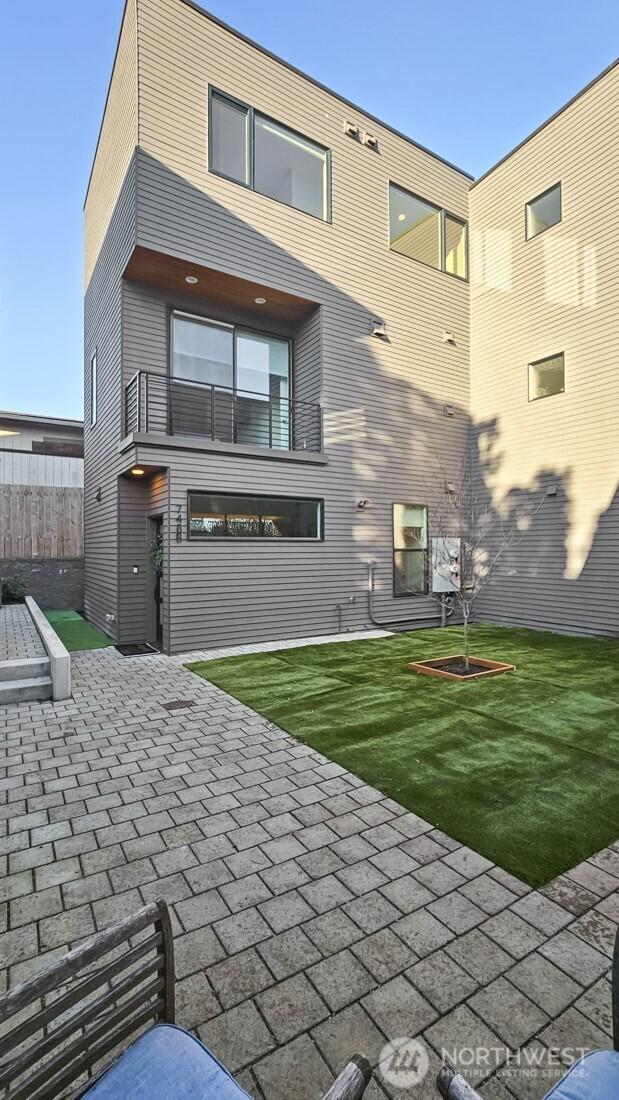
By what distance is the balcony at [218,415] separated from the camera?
26.4ft

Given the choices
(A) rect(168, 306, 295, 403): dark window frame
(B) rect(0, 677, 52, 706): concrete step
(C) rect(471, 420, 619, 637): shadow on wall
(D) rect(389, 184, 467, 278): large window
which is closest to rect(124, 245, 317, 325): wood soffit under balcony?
(A) rect(168, 306, 295, 403): dark window frame

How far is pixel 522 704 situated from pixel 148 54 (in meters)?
10.2

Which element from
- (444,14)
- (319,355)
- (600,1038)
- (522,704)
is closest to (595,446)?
(319,355)

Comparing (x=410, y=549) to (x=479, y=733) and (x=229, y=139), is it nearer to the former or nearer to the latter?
(x=479, y=733)

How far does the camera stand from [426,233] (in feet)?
35.1

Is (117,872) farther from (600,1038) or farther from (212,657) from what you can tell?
(212,657)

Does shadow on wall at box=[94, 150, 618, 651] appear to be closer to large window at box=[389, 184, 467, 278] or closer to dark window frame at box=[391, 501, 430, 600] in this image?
dark window frame at box=[391, 501, 430, 600]

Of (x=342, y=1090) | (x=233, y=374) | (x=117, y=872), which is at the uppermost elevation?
(x=233, y=374)

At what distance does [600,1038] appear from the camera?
163cm

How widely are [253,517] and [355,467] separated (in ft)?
7.57

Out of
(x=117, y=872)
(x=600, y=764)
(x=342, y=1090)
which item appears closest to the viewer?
(x=342, y=1090)

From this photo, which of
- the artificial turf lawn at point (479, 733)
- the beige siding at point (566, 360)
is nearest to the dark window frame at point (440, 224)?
the beige siding at point (566, 360)

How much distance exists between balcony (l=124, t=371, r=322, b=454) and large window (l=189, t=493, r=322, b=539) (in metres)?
0.93

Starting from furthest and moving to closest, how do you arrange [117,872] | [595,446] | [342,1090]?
[595,446] → [117,872] → [342,1090]
